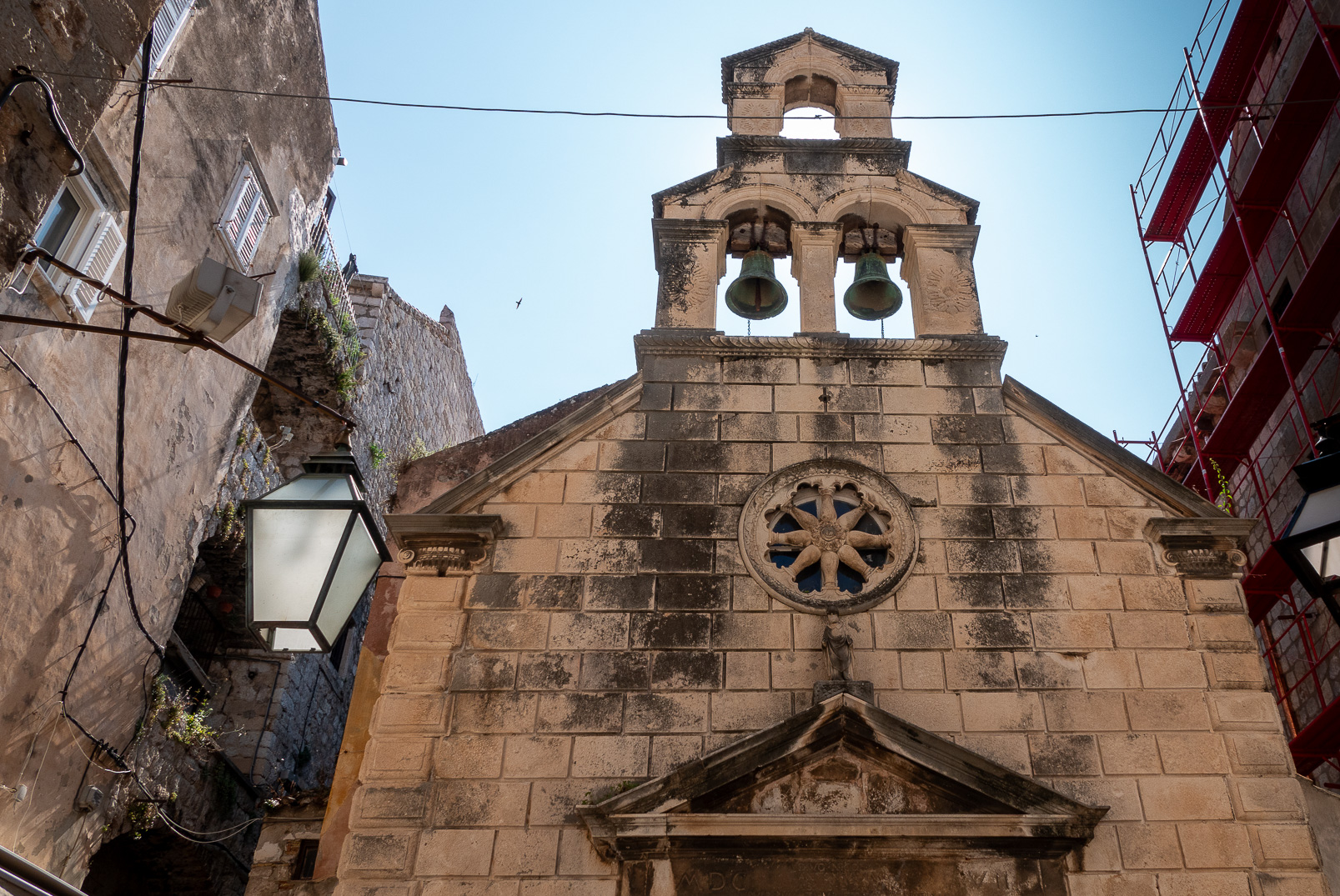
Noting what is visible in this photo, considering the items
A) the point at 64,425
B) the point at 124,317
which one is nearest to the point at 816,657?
the point at 64,425

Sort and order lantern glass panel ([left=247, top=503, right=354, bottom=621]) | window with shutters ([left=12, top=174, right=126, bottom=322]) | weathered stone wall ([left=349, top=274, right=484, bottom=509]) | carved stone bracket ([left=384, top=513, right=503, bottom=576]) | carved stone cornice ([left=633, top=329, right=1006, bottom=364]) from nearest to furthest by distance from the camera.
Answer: lantern glass panel ([left=247, top=503, right=354, bottom=621]) → carved stone bracket ([left=384, top=513, right=503, bottom=576]) → carved stone cornice ([left=633, top=329, right=1006, bottom=364]) → window with shutters ([left=12, top=174, right=126, bottom=322]) → weathered stone wall ([left=349, top=274, right=484, bottom=509])

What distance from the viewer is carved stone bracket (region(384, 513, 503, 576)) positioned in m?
6.53

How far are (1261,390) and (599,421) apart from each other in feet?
30.9

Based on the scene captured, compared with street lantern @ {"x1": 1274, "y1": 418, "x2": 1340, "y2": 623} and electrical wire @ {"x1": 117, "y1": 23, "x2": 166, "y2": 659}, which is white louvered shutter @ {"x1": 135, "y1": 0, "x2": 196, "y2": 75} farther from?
street lantern @ {"x1": 1274, "y1": 418, "x2": 1340, "y2": 623}

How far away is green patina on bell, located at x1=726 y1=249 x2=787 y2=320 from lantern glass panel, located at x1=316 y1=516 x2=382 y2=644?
4567 millimetres

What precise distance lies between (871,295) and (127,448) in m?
6.52

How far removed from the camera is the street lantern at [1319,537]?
4266mm

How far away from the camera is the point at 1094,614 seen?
6.30m

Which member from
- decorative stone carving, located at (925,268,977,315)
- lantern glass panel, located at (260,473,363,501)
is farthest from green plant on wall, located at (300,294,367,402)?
lantern glass panel, located at (260,473,363,501)

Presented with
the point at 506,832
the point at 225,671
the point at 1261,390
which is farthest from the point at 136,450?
the point at 1261,390

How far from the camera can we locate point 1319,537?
426cm

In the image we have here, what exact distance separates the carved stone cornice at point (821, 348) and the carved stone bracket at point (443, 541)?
1926 mm

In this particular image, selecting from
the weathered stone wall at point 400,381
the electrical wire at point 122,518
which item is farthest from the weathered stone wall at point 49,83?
the weathered stone wall at point 400,381

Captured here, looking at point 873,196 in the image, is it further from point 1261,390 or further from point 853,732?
point 1261,390
